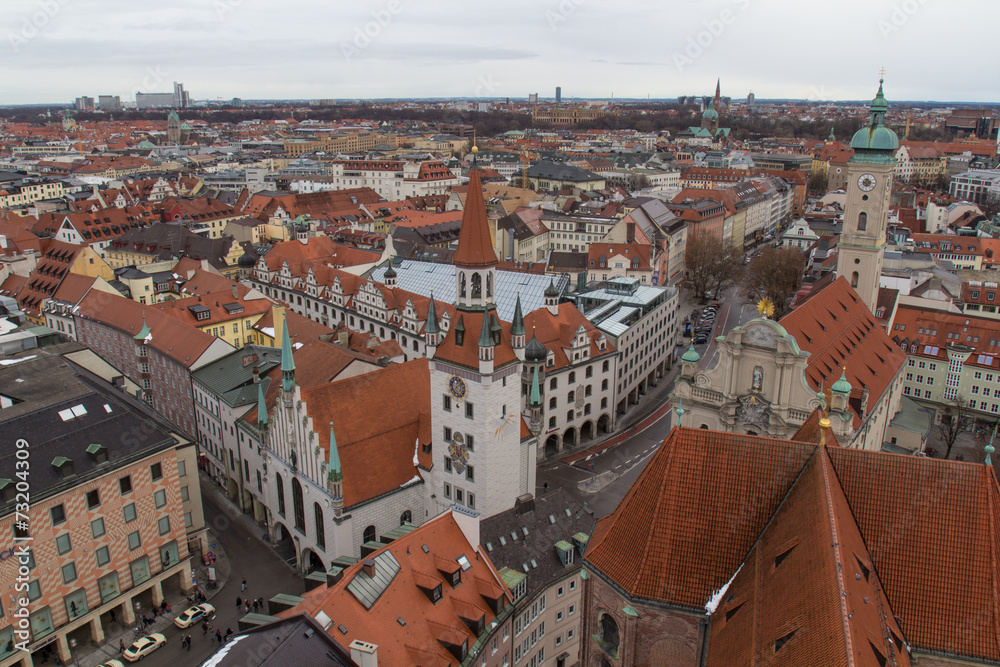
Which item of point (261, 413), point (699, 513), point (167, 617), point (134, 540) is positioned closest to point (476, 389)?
point (699, 513)

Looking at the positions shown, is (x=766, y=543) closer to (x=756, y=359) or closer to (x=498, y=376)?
(x=498, y=376)

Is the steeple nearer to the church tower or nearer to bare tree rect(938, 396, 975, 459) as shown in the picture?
the church tower

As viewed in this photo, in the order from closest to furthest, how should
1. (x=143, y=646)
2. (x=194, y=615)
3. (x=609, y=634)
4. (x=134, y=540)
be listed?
(x=609, y=634) → (x=143, y=646) → (x=134, y=540) → (x=194, y=615)

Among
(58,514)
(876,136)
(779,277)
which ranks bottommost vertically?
(58,514)

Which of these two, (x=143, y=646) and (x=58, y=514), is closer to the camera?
(x=58, y=514)

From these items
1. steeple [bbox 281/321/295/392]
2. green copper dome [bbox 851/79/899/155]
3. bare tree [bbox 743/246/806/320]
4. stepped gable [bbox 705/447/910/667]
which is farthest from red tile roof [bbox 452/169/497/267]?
bare tree [bbox 743/246/806/320]

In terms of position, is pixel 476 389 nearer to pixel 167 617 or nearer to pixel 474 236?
pixel 474 236

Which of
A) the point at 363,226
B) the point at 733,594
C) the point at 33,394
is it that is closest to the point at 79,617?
the point at 33,394
